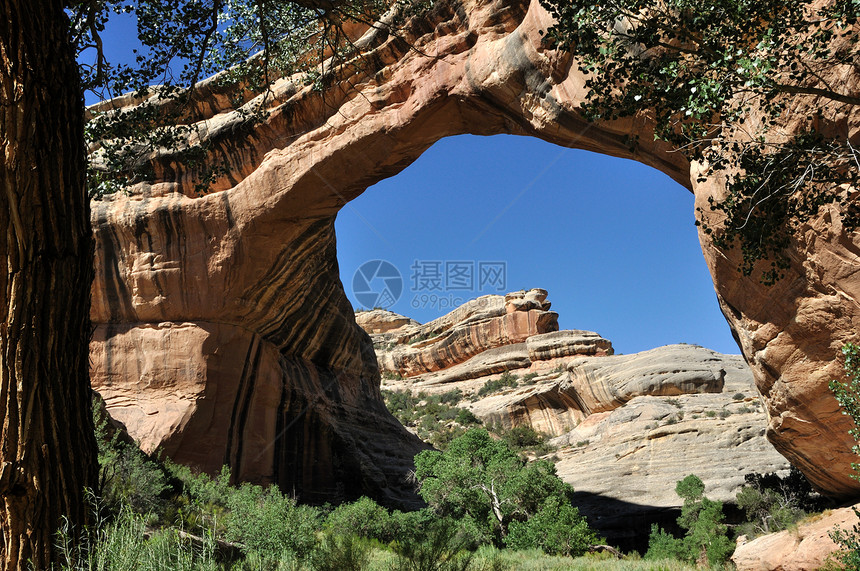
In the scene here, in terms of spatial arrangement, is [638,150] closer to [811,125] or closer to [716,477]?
[811,125]

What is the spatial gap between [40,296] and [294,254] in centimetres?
1216

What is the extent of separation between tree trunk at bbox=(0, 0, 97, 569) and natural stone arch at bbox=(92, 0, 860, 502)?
889 centimetres

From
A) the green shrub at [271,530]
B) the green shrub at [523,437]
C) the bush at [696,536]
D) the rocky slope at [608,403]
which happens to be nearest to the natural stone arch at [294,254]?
the green shrub at [271,530]

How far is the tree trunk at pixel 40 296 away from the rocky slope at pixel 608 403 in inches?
750

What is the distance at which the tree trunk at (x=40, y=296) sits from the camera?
4094 mm

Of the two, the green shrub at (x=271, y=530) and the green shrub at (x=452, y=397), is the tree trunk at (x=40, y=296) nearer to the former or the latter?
the green shrub at (x=271, y=530)

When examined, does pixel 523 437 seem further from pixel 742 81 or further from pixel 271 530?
pixel 742 81

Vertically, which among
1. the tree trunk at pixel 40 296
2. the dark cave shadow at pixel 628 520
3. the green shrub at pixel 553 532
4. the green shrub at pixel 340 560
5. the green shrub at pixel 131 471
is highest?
the tree trunk at pixel 40 296

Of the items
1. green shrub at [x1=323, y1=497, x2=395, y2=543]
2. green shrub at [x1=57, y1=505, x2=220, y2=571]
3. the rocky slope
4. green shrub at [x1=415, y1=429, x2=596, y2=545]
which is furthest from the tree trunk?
the rocky slope

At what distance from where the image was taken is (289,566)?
6.13 meters

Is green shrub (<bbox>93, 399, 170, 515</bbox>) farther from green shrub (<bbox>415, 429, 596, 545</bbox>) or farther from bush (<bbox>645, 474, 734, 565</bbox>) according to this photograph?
bush (<bbox>645, 474, 734, 565</bbox>)

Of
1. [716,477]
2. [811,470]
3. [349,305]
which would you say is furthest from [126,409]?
[716,477]

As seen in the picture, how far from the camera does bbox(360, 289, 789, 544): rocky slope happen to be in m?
21.4

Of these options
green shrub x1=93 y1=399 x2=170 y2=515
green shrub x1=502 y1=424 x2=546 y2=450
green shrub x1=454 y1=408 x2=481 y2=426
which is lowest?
green shrub x1=502 y1=424 x2=546 y2=450
